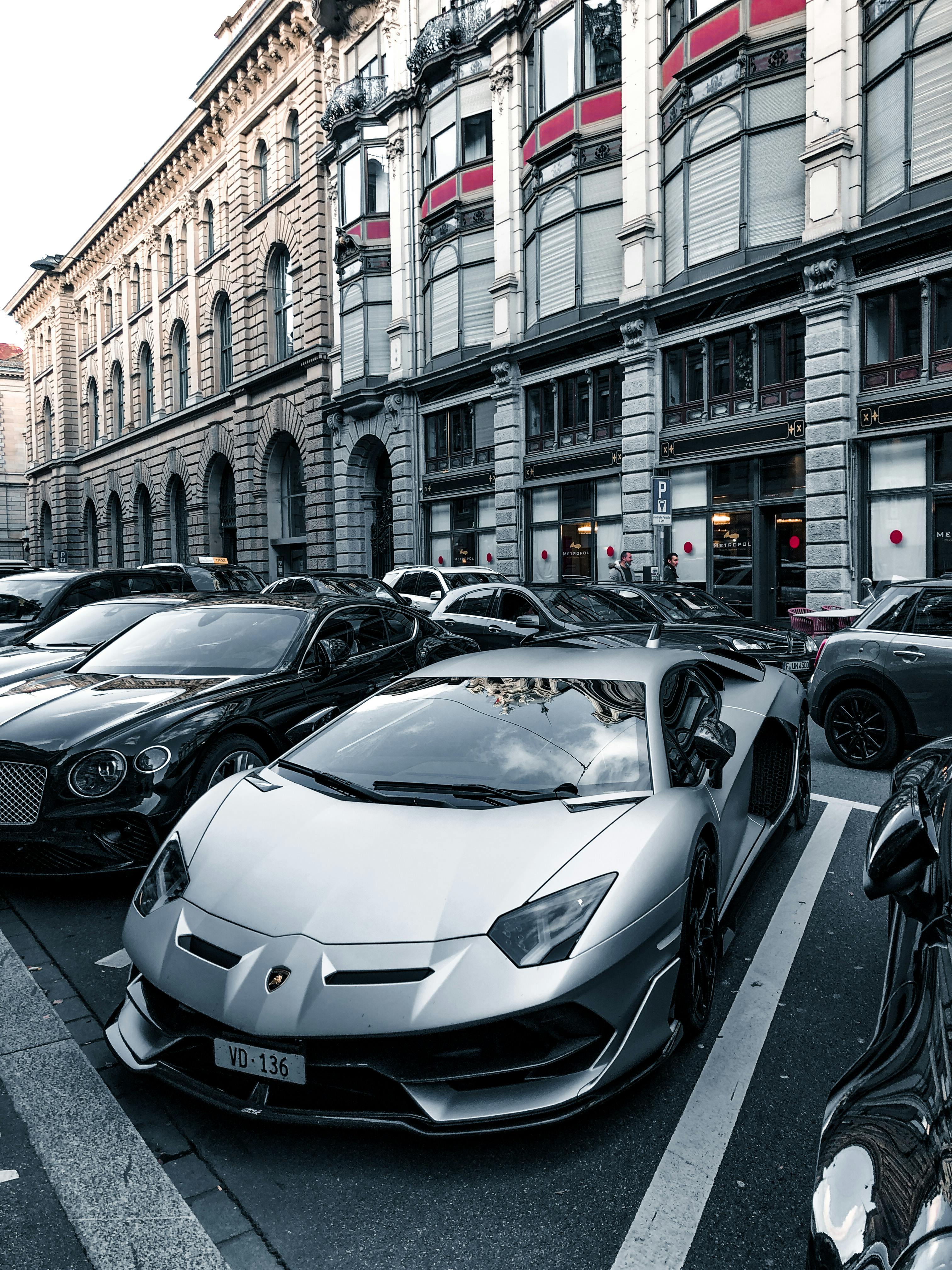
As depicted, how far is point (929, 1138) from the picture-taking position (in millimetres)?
1397

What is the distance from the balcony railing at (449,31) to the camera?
2373cm

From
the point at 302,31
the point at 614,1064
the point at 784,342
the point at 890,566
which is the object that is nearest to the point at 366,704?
the point at 614,1064

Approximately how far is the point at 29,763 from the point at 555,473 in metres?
18.5

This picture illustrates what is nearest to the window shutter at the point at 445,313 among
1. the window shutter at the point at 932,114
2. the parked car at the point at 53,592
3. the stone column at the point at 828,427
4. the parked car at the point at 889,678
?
the stone column at the point at 828,427

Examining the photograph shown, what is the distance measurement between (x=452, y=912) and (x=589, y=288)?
20.5 m

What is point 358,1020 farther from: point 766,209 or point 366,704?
point 766,209

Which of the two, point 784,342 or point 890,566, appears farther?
point 784,342

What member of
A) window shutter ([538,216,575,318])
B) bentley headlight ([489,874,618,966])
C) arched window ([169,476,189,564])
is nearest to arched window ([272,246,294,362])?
arched window ([169,476,189,564])

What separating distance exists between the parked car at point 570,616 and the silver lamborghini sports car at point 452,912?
629cm

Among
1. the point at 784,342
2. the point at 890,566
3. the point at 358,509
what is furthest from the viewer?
the point at 358,509

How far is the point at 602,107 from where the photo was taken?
20484 mm

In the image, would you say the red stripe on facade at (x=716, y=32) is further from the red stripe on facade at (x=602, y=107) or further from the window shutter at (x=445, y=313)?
the window shutter at (x=445, y=313)

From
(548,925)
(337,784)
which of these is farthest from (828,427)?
(548,925)

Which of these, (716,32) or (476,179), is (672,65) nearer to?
(716,32)
